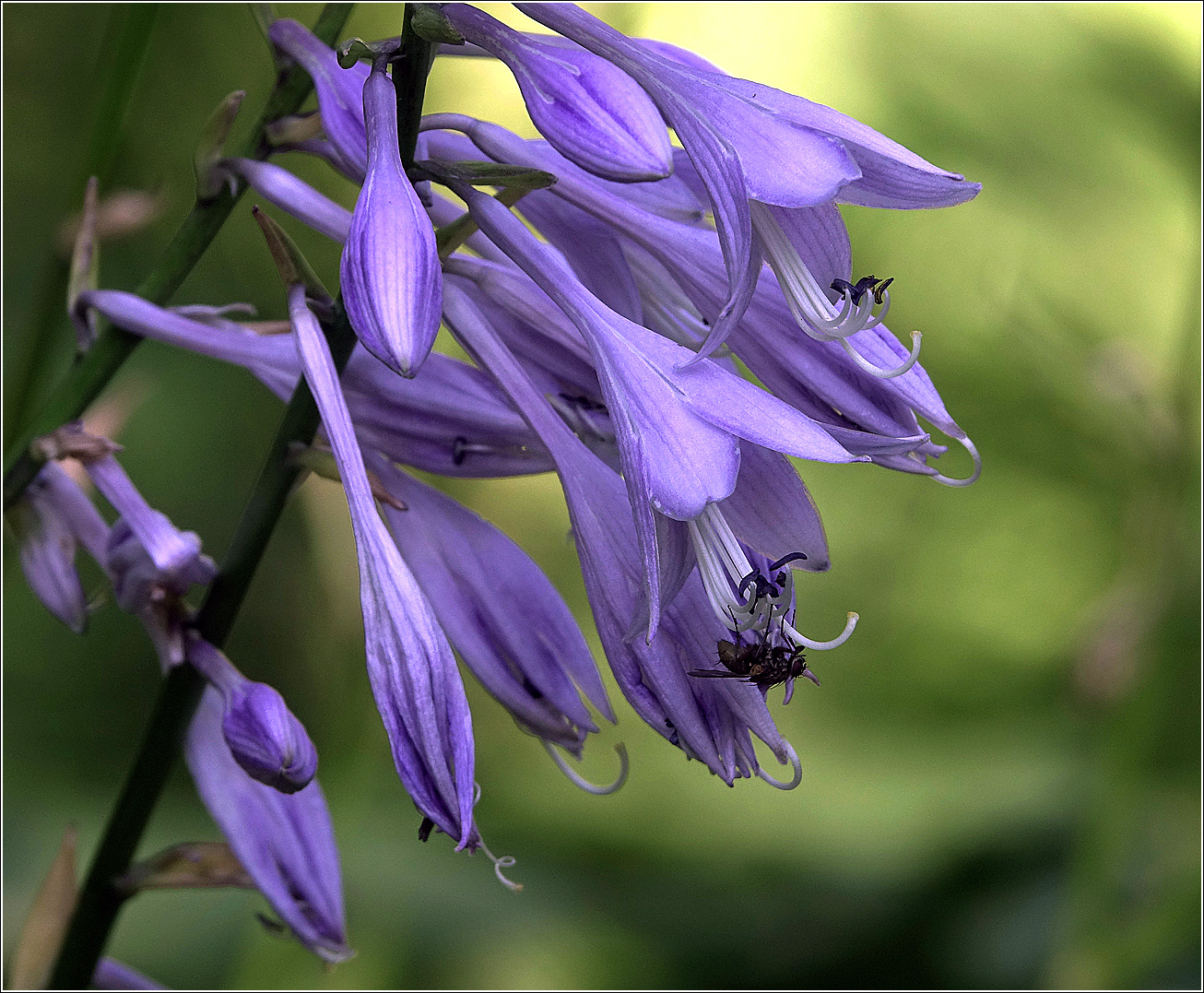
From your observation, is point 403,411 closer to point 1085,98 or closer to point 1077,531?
point 1077,531

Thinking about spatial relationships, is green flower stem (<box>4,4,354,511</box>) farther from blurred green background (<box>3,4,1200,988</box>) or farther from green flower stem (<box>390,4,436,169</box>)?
blurred green background (<box>3,4,1200,988</box>)

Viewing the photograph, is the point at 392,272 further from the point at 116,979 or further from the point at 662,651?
the point at 116,979

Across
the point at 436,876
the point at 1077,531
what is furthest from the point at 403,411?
the point at 1077,531

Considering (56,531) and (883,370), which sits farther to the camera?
(56,531)

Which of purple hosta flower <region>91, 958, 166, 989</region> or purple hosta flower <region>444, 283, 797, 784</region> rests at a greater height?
purple hosta flower <region>444, 283, 797, 784</region>

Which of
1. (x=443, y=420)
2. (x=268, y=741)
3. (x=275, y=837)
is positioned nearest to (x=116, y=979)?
(x=275, y=837)

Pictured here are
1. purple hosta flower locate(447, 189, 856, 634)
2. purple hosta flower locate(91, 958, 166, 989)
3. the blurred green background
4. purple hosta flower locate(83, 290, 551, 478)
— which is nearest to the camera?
purple hosta flower locate(447, 189, 856, 634)

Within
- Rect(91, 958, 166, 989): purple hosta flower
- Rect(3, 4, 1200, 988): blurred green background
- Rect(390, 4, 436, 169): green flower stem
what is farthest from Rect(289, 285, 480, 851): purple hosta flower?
Rect(3, 4, 1200, 988): blurred green background
